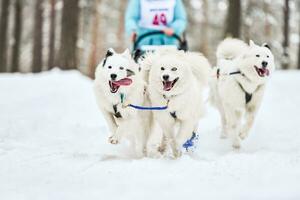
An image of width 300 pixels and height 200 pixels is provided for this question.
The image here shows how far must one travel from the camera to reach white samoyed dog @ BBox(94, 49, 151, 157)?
15.4ft

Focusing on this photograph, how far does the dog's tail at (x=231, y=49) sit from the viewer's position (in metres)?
6.07

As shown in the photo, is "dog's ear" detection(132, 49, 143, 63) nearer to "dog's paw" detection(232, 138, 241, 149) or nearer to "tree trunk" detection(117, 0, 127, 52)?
"dog's paw" detection(232, 138, 241, 149)

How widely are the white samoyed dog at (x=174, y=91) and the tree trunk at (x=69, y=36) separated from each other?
23.3 ft

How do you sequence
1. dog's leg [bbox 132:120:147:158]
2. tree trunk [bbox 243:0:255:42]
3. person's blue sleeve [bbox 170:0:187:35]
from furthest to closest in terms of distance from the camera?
tree trunk [bbox 243:0:255:42] < person's blue sleeve [bbox 170:0:187:35] < dog's leg [bbox 132:120:147:158]

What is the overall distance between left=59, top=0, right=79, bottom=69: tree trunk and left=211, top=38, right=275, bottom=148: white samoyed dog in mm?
6480

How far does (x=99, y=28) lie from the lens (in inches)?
877

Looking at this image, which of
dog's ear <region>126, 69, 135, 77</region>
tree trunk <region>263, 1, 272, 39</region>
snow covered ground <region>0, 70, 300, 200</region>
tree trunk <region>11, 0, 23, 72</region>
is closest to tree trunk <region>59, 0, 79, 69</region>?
snow covered ground <region>0, 70, 300, 200</region>

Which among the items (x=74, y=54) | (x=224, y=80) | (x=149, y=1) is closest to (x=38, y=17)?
(x=74, y=54)

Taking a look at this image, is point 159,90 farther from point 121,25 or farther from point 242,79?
point 121,25

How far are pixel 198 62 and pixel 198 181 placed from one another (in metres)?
1.91

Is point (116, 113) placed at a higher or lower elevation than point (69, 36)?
lower

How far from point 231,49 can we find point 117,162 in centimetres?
258

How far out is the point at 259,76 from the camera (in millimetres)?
5543

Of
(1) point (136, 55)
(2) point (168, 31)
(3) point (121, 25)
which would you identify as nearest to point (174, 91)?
(1) point (136, 55)
